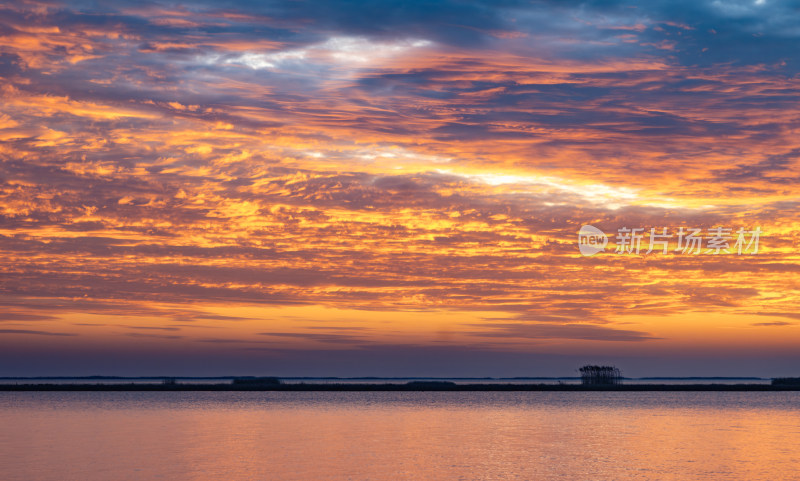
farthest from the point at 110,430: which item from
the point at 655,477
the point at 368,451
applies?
the point at 655,477

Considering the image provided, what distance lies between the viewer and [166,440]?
214 ft

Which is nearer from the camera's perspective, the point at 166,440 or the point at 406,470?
the point at 406,470

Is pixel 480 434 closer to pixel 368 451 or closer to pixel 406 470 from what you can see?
pixel 368 451

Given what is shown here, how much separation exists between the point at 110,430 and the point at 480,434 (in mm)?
31855

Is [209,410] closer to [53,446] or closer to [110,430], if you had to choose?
[110,430]

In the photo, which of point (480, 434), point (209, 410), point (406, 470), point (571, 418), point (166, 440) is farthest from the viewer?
point (209, 410)

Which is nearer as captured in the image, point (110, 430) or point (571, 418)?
point (110, 430)

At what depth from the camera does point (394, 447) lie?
6088 cm

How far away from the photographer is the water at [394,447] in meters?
47.1

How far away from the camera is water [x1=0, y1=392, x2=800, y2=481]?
47.1 meters

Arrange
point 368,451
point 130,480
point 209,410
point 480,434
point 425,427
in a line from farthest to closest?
point 209,410, point 425,427, point 480,434, point 368,451, point 130,480

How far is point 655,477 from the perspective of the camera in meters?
45.9

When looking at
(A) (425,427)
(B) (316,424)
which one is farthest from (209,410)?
(A) (425,427)

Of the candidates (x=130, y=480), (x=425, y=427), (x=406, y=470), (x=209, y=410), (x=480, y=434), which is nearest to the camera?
(x=130, y=480)
